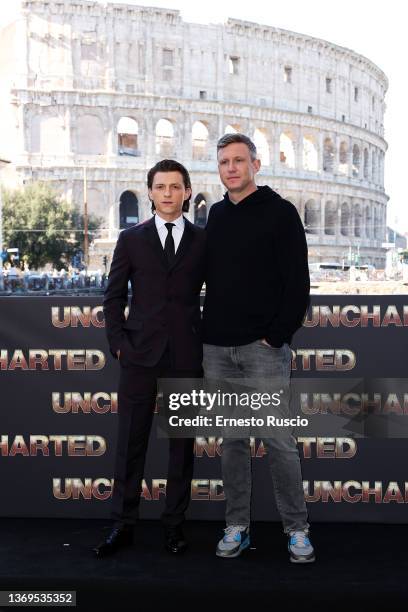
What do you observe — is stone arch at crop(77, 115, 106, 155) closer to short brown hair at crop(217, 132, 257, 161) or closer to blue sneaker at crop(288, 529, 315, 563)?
short brown hair at crop(217, 132, 257, 161)

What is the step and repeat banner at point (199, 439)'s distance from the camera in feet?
10.9

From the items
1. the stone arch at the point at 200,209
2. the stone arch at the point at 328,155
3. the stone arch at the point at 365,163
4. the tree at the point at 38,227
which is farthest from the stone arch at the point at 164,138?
the stone arch at the point at 365,163

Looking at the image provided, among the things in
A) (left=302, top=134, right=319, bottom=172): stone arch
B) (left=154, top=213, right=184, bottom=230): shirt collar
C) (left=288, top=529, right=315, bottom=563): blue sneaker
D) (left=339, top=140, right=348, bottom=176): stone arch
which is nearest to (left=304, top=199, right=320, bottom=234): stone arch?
(left=302, top=134, right=319, bottom=172): stone arch

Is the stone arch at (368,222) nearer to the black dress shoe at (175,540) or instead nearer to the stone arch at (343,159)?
the stone arch at (343,159)

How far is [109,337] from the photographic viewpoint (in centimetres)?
288

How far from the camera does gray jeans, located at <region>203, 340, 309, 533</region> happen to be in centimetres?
282

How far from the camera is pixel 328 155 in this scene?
51.6 meters

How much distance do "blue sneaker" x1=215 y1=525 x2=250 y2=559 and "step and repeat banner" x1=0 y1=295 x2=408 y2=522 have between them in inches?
17.4

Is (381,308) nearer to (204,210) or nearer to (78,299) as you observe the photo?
(78,299)

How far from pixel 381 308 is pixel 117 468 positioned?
4.71 ft

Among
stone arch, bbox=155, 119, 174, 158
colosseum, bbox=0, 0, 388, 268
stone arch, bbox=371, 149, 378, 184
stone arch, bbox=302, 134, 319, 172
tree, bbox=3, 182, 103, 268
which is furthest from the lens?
stone arch, bbox=371, 149, 378, 184

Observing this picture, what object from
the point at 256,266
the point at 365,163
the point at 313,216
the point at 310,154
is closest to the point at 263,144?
the point at 310,154

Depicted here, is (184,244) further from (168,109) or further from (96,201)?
(168,109)

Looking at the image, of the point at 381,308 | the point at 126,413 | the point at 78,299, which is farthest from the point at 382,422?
the point at 78,299
